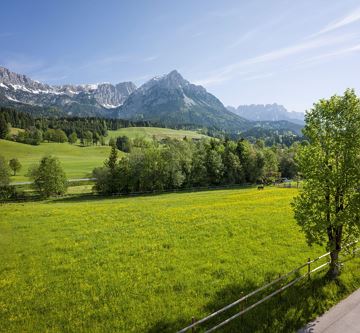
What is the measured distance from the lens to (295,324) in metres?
13.2

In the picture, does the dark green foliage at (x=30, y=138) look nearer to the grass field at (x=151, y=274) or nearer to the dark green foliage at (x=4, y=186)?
the dark green foliage at (x=4, y=186)

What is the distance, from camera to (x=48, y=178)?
77.4 metres

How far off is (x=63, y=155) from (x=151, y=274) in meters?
171

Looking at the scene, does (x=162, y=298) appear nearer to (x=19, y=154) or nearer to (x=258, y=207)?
(x=258, y=207)

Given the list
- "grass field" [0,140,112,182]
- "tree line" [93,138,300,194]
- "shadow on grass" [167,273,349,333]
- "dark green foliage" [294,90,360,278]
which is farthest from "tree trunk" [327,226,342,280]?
"grass field" [0,140,112,182]

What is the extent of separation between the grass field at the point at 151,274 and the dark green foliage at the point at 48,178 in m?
47.3

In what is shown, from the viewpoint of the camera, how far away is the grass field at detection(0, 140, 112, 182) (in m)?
136

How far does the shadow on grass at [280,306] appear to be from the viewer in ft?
43.0

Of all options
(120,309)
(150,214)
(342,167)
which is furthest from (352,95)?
(150,214)

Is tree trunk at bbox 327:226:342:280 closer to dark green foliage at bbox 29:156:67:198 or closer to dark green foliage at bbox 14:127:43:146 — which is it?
dark green foliage at bbox 29:156:67:198

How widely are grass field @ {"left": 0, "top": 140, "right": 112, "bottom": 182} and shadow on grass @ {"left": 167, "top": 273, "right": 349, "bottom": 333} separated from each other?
117 meters

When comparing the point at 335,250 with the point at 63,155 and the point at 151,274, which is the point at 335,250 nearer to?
the point at 151,274

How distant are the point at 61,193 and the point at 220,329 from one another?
79402mm

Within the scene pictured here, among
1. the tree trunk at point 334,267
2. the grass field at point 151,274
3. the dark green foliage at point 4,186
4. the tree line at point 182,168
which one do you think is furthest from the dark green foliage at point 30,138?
the tree trunk at point 334,267
